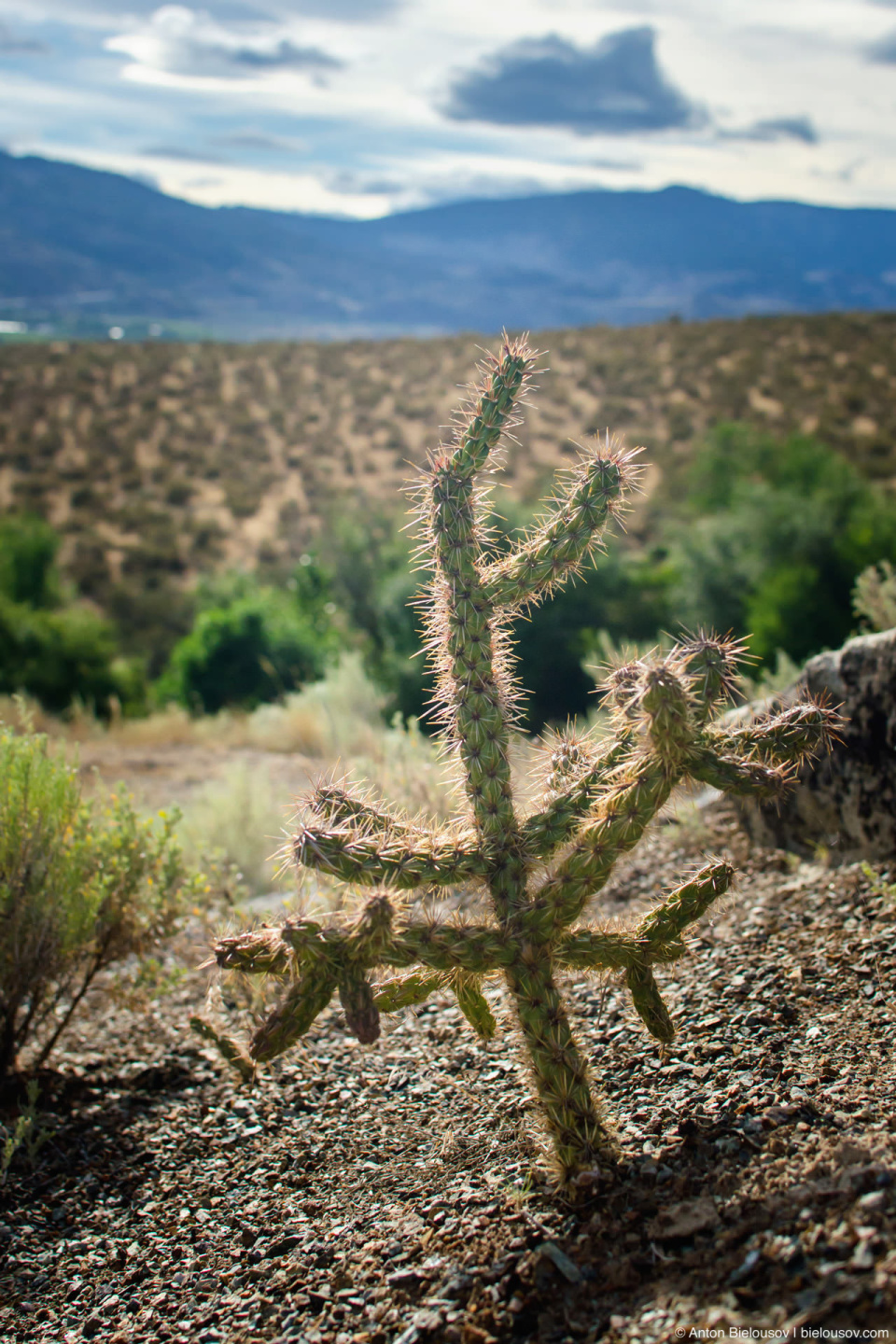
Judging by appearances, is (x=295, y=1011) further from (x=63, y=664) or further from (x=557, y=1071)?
(x=63, y=664)

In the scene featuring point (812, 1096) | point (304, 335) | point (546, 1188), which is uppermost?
point (304, 335)

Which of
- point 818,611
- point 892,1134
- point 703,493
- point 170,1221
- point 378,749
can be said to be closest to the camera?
point 892,1134

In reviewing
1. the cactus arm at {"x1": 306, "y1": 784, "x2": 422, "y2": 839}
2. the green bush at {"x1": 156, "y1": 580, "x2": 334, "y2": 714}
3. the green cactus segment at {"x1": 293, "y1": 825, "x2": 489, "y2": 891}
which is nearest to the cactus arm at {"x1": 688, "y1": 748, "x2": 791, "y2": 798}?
the green cactus segment at {"x1": 293, "y1": 825, "x2": 489, "y2": 891}

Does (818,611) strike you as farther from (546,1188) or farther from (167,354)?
(167,354)

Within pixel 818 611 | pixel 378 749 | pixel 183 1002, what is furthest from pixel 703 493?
pixel 183 1002

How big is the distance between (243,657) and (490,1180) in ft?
46.0

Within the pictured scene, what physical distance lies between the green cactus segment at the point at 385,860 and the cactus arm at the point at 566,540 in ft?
2.84

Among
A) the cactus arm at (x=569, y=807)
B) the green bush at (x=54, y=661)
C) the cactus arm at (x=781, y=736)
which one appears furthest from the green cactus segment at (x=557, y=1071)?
the green bush at (x=54, y=661)

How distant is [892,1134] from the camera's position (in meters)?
2.59

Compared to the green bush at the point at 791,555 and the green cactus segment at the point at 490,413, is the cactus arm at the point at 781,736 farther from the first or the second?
the green bush at the point at 791,555

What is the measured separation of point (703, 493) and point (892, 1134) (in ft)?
59.8

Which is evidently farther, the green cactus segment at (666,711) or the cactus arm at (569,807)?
the cactus arm at (569,807)

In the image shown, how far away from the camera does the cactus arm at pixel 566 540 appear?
10.7 feet

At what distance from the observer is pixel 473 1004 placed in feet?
10.4
